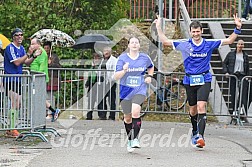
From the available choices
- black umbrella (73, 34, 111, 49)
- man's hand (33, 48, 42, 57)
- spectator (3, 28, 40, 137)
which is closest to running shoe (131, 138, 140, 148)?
spectator (3, 28, 40, 137)

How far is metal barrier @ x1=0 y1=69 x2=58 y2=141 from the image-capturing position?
1331cm

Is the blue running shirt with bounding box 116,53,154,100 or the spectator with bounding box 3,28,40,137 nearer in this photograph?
the blue running shirt with bounding box 116,53,154,100

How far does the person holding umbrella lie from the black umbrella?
321 inches

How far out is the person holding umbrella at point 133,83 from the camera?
1220 centimetres

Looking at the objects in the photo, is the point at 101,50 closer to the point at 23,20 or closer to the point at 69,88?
the point at 69,88

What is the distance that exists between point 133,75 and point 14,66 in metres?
2.59

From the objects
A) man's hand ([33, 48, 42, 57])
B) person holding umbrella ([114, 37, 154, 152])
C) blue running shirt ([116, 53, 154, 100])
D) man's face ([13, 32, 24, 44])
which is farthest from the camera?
man's face ([13, 32, 24, 44])

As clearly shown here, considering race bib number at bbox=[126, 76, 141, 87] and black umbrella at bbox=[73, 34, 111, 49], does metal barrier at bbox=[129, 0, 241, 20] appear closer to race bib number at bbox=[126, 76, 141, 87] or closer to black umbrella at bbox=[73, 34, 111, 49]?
black umbrella at bbox=[73, 34, 111, 49]

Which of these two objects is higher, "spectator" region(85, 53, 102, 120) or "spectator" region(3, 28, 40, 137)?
"spectator" region(3, 28, 40, 137)

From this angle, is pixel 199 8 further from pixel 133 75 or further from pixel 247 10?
pixel 133 75

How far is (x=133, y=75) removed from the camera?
12.3 metres

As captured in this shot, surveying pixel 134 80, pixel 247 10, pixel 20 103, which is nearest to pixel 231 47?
pixel 247 10

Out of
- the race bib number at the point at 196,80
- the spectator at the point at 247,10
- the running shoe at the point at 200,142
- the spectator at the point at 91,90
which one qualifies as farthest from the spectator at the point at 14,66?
the spectator at the point at 247,10

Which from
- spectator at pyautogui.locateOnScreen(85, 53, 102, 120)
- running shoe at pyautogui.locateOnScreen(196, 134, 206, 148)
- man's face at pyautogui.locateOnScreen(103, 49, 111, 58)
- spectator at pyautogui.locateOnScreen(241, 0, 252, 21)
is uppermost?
spectator at pyautogui.locateOnScreen(241, 0, 252, 21)
